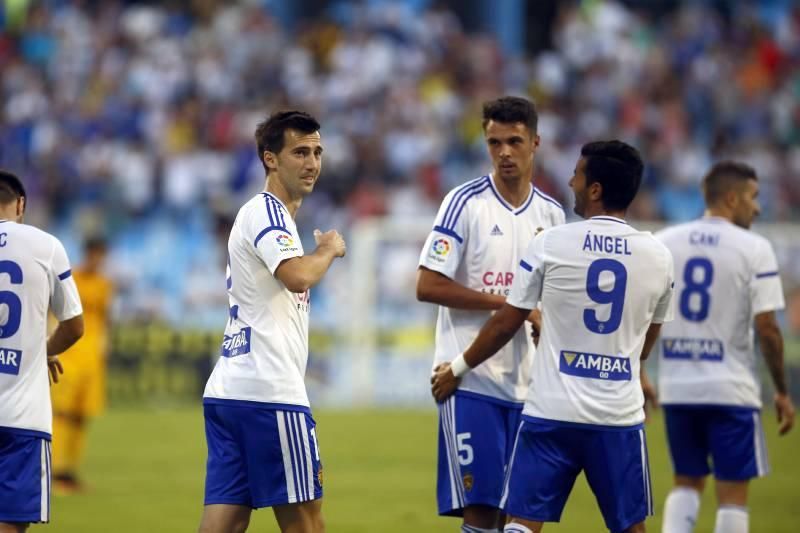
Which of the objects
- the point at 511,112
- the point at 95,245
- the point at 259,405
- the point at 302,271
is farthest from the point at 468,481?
the point at 95,245

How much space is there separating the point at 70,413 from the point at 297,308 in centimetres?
691

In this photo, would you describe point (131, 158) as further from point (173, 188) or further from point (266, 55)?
point (266, 55)

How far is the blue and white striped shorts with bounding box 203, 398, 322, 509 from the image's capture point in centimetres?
641

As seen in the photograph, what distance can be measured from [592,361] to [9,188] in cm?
316

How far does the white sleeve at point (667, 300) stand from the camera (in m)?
6.64

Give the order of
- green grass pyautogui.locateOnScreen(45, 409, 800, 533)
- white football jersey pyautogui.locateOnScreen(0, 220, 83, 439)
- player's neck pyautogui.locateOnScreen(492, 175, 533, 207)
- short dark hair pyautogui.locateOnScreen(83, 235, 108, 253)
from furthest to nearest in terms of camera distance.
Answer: short dark hair pyautogui.locateOnScreen(83, 235, 108, 253) < green grass pyautogui.locateOnScreen(45, 409, 800, 533) < player's neck pyautogui.locateOnScreen(492, 175, 533, 207) < white football jersey pyautogui.locateOnScreen(0, 220, 83, 439)

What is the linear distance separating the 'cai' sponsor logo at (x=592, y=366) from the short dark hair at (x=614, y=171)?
2.45ft

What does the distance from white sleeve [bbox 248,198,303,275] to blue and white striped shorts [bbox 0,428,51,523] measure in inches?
61.1

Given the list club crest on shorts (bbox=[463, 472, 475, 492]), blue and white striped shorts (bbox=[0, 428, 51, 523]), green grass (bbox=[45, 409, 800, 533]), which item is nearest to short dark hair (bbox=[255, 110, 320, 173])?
blue and white striped shorts (bbox=[0, 428, 51, 523])

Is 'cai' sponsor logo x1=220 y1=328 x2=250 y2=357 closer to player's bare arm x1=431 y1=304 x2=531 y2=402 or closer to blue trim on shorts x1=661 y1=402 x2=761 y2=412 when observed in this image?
player's bare arm x1=431 y1=304 x2=531 y2=402

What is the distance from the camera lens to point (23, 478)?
266 inches

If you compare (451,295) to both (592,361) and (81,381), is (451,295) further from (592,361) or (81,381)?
(81,381)

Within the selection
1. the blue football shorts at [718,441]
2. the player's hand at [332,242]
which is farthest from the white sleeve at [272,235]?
the blue football shorts at [718,441]

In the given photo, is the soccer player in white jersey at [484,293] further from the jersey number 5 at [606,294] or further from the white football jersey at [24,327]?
the white football jersey at [24,327]
